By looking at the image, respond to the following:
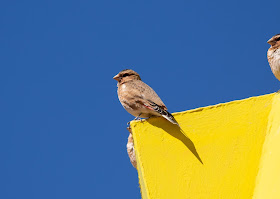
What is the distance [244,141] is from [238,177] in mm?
475

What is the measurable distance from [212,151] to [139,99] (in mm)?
1811

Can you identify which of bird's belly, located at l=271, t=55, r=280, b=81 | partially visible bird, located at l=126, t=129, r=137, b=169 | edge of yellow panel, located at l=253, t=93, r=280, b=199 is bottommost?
edge of yellow panel, located at l=253, t=93, r=280, b=199

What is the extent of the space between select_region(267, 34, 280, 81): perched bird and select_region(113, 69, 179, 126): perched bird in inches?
75.3

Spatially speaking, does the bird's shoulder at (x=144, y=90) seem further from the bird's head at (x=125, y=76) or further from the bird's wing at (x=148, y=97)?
the bird's head at (x=125, y=76)

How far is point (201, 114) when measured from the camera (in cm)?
680

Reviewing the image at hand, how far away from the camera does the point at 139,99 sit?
7977 mm

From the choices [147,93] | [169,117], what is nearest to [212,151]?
[169,117]

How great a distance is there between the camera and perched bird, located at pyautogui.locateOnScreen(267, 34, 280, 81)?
26.8ft

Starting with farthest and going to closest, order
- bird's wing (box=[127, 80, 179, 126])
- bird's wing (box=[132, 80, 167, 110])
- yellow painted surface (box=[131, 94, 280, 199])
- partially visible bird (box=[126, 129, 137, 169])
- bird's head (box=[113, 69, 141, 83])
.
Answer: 1. partially visible bird (box=[126, 129, 137, 169])
2. bird's head (box=[113, 69, 141, 83])
3. bird's wing (box=[132, 80, 167, 110])
4. bird's wing (box=[127, 80, 179, 126])
5. yellow painted surface (box=[131, 94, 280, 199])

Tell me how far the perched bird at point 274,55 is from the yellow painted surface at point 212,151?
1.60 metres

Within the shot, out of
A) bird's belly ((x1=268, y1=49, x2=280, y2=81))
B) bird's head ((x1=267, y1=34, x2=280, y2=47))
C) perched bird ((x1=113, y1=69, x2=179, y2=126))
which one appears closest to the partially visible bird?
perched bird ((x1=113, y1=69, x2=179, y2=126))

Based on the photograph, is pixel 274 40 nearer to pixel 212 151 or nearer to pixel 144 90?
pixel 144 90

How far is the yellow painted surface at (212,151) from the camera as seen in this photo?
6305 millimetres

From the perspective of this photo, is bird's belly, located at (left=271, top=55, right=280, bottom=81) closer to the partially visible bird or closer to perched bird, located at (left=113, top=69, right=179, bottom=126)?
perched bird, located at (left=113, top=69, right=179, bottom=126)
